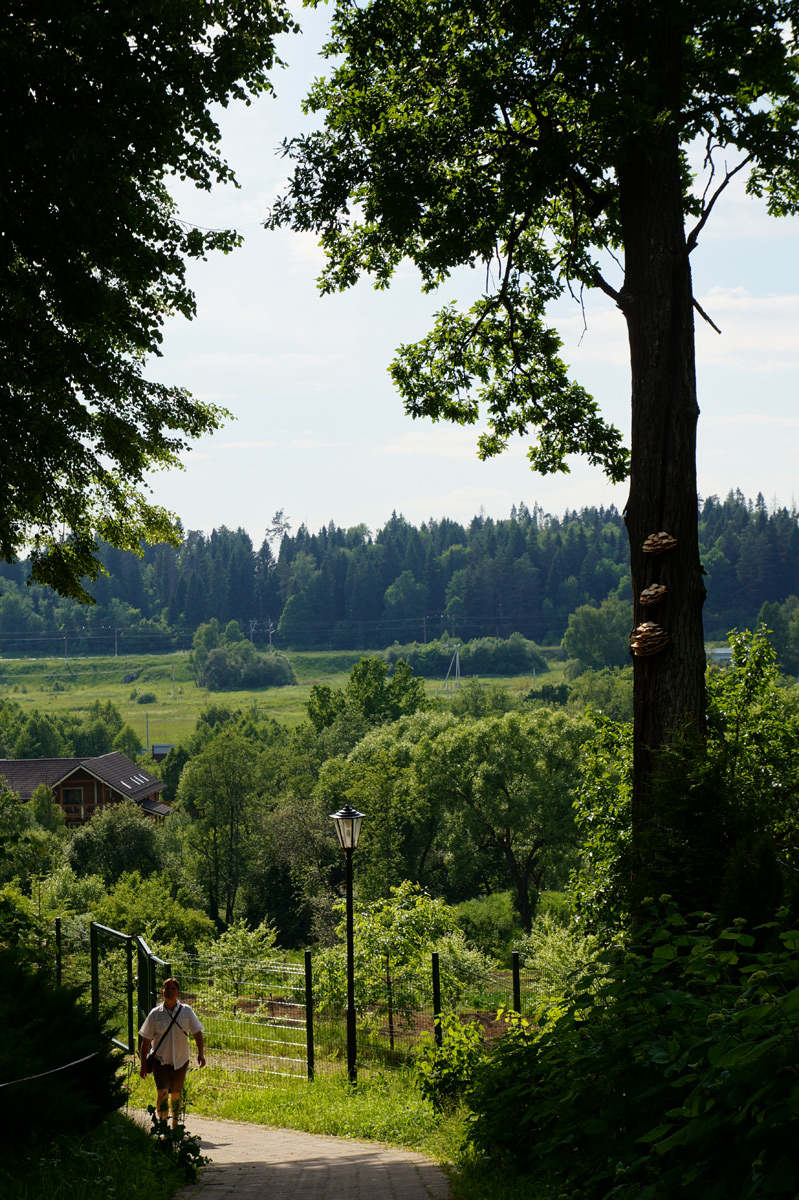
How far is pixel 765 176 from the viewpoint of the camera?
8336mm

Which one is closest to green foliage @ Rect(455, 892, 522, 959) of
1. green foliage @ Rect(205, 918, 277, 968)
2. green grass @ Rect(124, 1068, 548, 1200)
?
green foliage @ Rect(205, 918, 277, 968)

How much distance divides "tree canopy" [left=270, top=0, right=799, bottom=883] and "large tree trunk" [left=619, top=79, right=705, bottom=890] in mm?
15

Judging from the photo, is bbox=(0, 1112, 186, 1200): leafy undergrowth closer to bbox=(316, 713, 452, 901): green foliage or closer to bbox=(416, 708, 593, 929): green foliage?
bbox=(316, 713, 452, 901): green foliage

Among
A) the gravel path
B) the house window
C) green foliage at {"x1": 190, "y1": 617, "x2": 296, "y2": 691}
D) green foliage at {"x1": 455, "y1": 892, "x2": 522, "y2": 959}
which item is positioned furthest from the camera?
green foliage at {"x1": 190, "y1": 617, "x2": 296, "y2": 691}

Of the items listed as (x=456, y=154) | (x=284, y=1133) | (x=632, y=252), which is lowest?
(x=284, y=1133)

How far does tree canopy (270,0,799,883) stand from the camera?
22.3ft

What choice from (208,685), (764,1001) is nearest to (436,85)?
(764,1001)

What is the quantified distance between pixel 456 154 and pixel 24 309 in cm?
402

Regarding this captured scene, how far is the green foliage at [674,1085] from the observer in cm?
228

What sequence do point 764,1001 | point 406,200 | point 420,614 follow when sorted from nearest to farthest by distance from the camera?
point 764,1001 < point 406,200 < point 420,614

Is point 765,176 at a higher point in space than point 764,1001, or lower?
higher

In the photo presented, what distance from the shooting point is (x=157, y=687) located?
439ft

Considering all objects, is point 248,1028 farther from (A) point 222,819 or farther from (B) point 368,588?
(B) point 368,588

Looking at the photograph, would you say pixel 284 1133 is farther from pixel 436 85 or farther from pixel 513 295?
pixel 436 85
